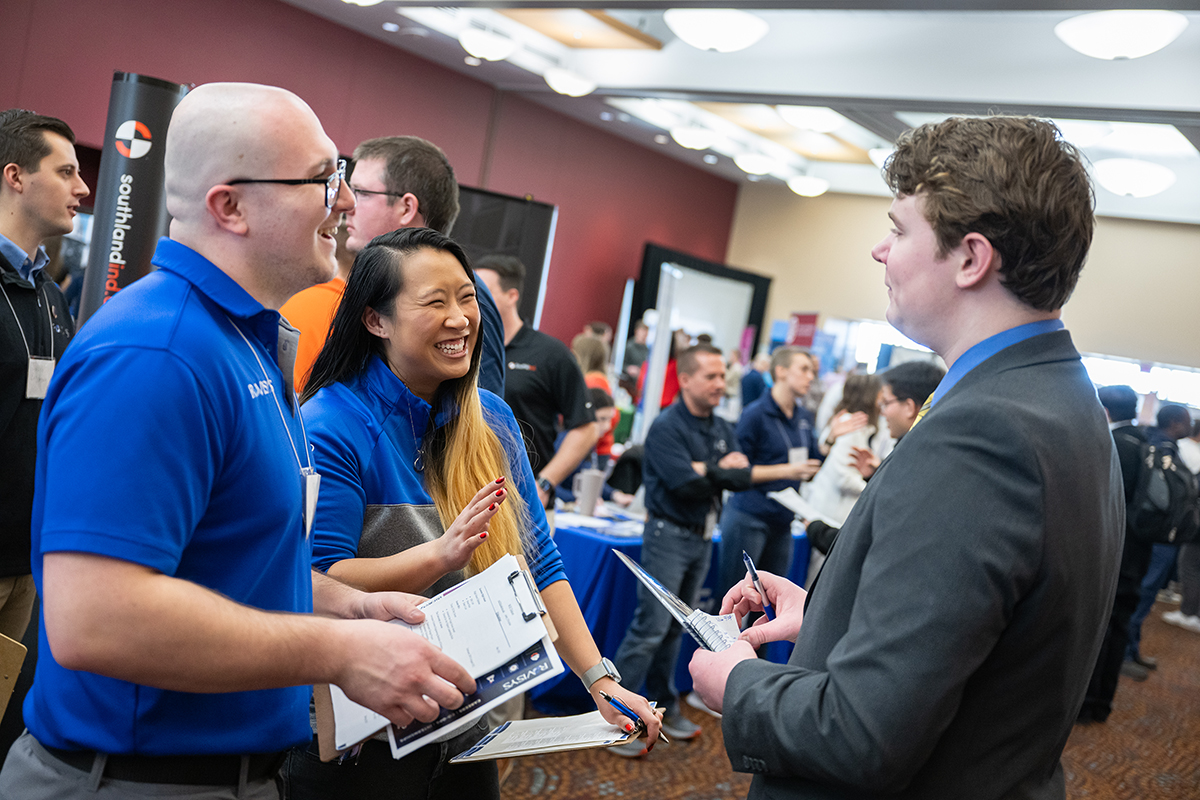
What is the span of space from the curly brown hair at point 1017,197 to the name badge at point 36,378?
232cm

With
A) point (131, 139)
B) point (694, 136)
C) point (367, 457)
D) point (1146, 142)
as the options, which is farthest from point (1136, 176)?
point (367, 457)

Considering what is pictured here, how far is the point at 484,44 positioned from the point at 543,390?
427 cm

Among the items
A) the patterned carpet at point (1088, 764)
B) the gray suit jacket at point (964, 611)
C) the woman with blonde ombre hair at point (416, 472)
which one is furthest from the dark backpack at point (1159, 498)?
the gray suit jacket at point (964, 611)

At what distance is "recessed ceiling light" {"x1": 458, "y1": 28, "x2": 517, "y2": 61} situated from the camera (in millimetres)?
7043

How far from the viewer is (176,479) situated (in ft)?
3.11

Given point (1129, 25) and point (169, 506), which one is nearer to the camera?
point (169, 506)

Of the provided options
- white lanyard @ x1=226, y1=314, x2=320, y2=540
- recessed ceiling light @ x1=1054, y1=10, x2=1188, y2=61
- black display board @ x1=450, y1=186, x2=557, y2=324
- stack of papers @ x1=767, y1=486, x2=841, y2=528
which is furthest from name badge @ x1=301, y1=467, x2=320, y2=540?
black display board @ x1=450, y1=186, x2=557, y2=324

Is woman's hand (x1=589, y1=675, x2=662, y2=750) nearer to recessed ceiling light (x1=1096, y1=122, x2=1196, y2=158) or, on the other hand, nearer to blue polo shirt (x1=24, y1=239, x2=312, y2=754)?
blue polo shirt (x1=24, y1=239, x2=312, y2=754)

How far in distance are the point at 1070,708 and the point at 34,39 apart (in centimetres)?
725

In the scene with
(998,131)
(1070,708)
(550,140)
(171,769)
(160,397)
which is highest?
(550,140)

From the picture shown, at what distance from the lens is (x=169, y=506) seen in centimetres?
94

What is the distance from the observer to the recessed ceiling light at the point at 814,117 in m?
8.29

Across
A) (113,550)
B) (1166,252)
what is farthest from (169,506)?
(1166,252)

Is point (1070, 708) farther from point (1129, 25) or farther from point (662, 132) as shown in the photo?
point (662, 132)
